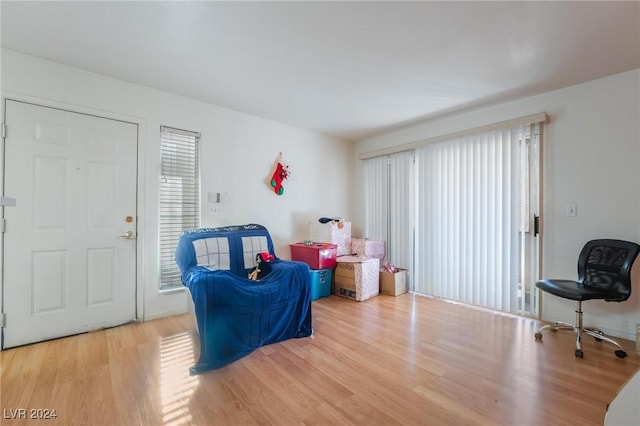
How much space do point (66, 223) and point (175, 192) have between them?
0.96m

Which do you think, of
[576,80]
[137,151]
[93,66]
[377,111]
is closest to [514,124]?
[576,80]

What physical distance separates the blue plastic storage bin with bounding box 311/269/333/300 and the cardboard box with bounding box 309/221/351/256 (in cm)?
43

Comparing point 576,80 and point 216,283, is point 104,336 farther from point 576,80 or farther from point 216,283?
point 576,80

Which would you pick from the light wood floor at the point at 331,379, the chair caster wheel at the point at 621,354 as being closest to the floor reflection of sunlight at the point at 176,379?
the light wood floor at the point at 331,379

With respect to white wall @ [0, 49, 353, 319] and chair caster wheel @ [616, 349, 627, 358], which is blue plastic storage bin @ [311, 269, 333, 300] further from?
chair caster wheel @ [616, 349, 627, 358]

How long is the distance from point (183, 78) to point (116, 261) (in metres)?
1.93

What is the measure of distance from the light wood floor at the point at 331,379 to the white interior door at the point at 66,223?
0.81 ft

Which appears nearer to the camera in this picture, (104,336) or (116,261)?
(104,336)

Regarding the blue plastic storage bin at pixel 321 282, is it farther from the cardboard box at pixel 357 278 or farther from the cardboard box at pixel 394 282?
the cardboard box at pixel 394 282

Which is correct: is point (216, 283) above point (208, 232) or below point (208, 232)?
below

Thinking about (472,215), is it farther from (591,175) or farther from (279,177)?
(279,177)

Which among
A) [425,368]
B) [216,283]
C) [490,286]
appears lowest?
[425,368]

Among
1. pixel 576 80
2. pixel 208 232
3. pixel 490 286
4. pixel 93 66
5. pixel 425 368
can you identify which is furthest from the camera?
pixel 490 286

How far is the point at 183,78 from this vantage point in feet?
8.78
